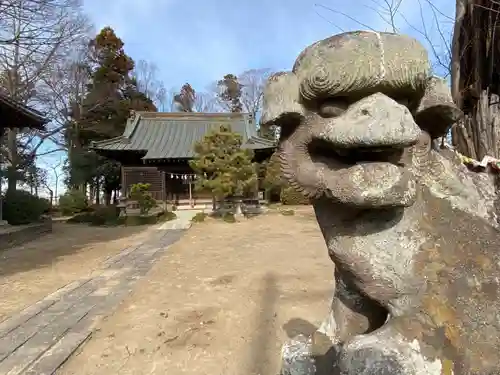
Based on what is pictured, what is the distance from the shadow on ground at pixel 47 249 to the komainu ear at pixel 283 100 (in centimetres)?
713

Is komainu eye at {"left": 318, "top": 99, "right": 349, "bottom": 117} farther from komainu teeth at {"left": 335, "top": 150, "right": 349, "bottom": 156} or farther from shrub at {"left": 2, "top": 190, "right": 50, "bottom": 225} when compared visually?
shrub at {"left": 2, "top": 190, "right": 50, "bottom": 225}

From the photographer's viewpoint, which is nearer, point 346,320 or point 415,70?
point 415,70

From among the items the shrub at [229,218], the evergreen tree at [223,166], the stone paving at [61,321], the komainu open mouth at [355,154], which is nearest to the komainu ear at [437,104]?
the komainu open mouth at [355,154]

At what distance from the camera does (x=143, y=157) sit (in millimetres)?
19484

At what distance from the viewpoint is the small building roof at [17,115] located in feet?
35.2

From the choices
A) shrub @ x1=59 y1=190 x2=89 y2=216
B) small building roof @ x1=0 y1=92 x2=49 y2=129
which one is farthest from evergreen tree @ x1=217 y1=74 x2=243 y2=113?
small building roof @ x1=0 y1=92 x2=49 y2=129

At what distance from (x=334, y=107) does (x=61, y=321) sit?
4.09 meters

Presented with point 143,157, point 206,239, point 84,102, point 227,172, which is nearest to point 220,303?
point 206,239

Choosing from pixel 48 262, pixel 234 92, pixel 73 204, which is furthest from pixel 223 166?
pixel 234 92

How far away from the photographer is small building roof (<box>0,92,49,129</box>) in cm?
1074

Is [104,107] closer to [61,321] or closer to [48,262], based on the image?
[48,262]

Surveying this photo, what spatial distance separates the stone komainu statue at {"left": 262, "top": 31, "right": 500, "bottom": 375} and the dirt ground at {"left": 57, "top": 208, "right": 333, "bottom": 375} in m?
2.11

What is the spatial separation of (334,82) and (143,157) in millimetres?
19225

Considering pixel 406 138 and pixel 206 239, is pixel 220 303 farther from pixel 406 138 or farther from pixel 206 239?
pixel 206 239
